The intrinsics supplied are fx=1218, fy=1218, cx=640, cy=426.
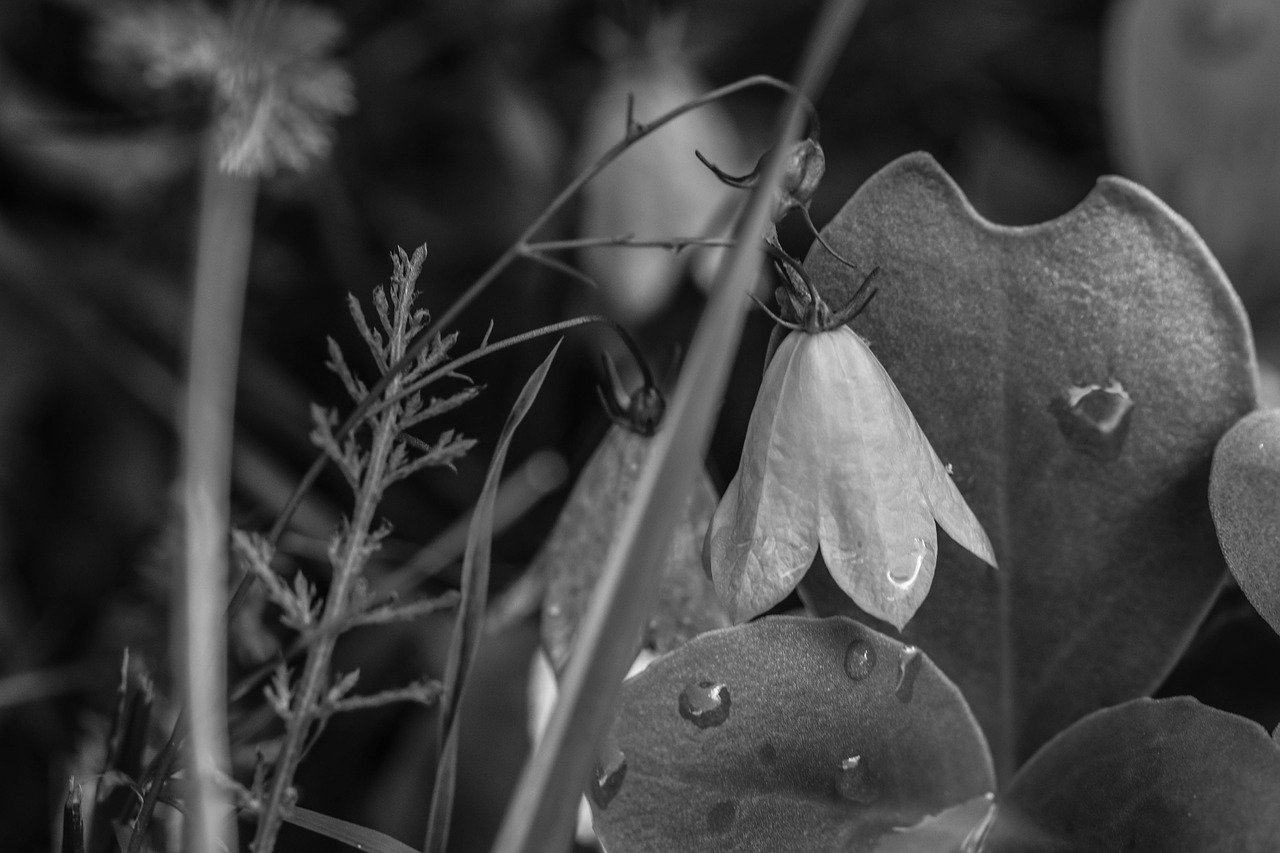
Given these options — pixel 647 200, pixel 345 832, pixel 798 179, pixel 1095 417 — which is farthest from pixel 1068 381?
pixel 647 200

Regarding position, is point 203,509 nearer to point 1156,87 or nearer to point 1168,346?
point 1168,346

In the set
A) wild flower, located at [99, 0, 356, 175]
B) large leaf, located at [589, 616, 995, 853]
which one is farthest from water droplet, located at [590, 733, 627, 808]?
wild flower, located at [99, 0, 356, 175]

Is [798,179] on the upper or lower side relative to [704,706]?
upper

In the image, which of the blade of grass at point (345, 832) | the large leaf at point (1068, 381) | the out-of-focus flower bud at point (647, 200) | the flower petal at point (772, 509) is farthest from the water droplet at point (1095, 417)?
the out-of-focus flower bud at point (647, 200)

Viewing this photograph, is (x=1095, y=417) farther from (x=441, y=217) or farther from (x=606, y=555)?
(x=441, y=217)

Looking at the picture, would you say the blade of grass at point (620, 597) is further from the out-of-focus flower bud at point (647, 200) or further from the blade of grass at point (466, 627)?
the out-of-focus flower bud at point (647, 200)

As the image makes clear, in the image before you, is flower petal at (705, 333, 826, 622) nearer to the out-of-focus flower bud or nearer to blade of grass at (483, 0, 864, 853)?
blade of grass at (483, 0, 864, 853)
